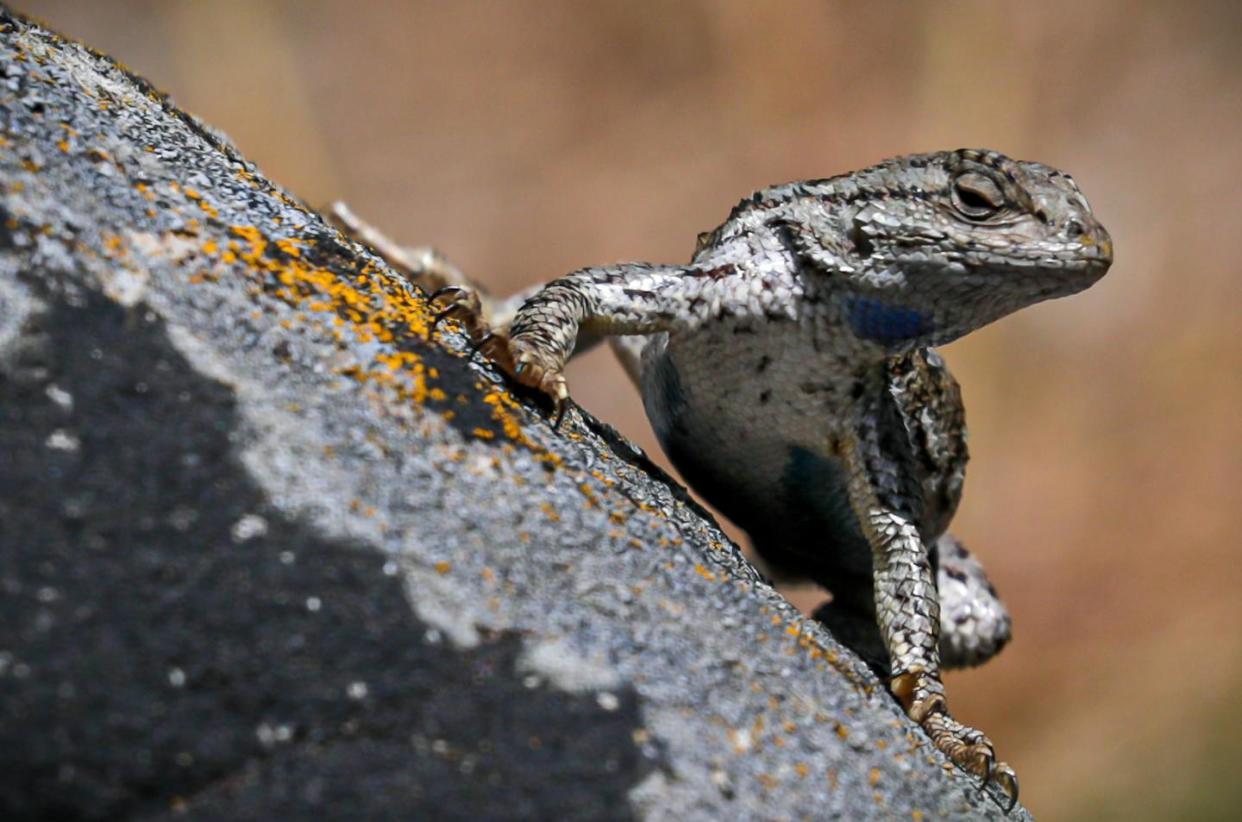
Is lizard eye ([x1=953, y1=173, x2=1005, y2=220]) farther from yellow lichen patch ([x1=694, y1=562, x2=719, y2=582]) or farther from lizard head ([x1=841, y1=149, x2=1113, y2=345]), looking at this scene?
yellow lichen patch ([x1=694, y1=562, x2=719, y2=582])

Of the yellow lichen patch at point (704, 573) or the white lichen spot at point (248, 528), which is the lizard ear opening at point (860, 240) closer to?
the yellow lichen patch at point (704, 573)

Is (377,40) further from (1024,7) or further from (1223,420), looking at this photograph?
(1223,420)

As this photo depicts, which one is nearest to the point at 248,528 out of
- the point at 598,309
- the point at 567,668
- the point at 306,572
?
the point at 306,572

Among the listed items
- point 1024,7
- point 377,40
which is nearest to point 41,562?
point 377,40

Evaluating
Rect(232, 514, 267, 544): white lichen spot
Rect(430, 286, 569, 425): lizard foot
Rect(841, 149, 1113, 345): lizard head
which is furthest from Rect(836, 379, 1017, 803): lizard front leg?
Rect(232, 514, 267, 544): white lichen spot

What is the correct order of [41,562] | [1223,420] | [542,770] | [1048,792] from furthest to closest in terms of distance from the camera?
[1223,420], [1048,792], [542,770], [41,562]

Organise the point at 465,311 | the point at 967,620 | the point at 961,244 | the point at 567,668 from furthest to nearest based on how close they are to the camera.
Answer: the point at 967,620, the point at 961,244, the point at 465,311, the point at 567,668

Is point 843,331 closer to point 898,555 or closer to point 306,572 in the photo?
point 898,555
